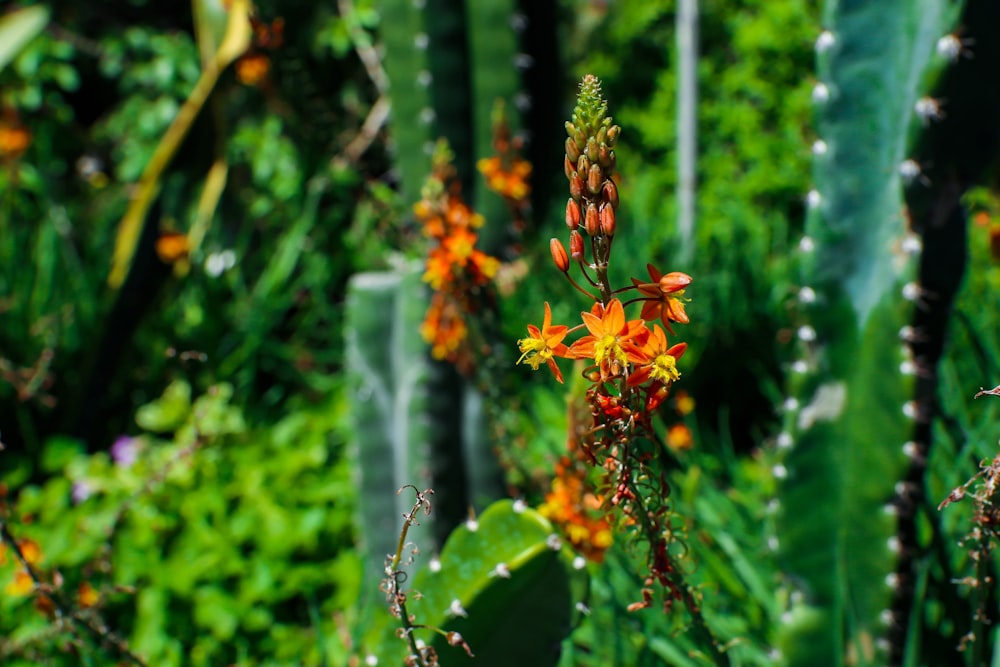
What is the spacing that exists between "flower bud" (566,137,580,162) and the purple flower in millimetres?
2073

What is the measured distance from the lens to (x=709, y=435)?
7.27 ft

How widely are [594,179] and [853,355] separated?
767 mm

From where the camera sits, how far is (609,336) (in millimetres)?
717

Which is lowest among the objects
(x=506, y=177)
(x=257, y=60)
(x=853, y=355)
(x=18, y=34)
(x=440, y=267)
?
(x=853, y=355)

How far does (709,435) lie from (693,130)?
96 centimetres

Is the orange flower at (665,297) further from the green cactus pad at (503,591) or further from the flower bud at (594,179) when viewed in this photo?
the green cactus pad at (503,591)

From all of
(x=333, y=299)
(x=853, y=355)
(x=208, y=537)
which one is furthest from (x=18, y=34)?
(x=853, y=355)

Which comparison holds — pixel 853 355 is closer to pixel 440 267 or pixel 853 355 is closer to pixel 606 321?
pixel 440 267

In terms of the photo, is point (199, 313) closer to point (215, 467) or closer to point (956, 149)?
point (215, 467)

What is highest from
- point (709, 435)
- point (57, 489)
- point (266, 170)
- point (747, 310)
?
point (266, 170)

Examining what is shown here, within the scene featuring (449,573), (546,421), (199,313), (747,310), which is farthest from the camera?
(199,313)

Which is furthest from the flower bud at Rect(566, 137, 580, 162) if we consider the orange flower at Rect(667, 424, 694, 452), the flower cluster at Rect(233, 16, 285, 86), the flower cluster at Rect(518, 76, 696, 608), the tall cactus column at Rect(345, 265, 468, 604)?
the flower cluster at Rect(233, 16, 285, 86)

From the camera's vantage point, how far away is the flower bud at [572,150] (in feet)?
2.37

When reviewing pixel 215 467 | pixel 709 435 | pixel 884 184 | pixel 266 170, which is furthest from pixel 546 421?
pixel 266 170
